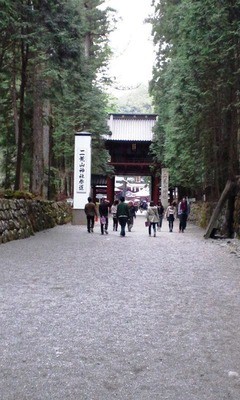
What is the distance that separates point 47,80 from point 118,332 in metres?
13.8

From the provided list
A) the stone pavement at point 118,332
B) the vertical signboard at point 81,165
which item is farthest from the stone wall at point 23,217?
the stone pavement at point 118,332

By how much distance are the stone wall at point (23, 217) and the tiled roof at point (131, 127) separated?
71.2ft

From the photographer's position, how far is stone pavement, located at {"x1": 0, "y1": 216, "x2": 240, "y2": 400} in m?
3.42

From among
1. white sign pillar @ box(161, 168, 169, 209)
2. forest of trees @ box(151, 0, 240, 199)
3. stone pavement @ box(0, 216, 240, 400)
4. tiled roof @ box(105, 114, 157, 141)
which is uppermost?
tiled roof @ box(105, 114, 157, 141)

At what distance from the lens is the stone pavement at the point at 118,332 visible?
11.2 feet

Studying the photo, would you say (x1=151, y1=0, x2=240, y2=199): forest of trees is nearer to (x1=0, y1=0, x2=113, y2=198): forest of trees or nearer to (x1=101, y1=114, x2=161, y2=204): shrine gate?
(x1=0, y1=0, x2=113, y2=198): forest of trees

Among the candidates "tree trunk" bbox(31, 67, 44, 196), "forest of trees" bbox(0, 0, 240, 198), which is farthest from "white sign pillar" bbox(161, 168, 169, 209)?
"tree trunk" bbox(31, 67, 44, 196)

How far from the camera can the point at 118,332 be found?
15.4 ft

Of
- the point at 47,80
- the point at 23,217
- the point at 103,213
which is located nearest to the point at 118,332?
the point at 23,217

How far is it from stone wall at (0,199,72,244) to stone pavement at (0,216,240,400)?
460 centimetres

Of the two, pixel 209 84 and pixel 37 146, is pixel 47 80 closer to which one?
pixel 37 146

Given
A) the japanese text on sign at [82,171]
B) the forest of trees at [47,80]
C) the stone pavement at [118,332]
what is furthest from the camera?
the japanese text on sign at [82,171]

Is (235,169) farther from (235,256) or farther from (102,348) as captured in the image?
(102,348)

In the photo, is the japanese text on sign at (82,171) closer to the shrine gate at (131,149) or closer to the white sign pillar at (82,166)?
the white sign pillar at (82,166)
